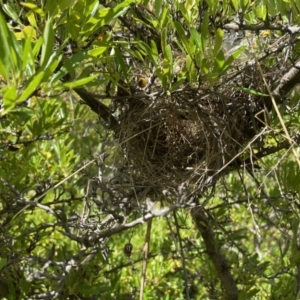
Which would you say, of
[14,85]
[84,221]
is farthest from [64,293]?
[14,85]

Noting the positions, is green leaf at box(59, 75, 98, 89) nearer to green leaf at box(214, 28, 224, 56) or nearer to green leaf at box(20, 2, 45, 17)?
green leaf at box(20, 2, 45, 17)

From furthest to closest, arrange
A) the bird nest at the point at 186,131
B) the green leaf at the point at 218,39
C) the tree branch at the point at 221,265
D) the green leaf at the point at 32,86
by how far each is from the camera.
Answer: the tree branch at the point at 221,265 < the bird nest at the point at 186,131 < the green leaf at the point at 218,39 < the green leaf at the point at 32,86

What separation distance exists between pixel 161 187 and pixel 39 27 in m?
0.48

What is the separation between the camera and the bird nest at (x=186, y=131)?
105 centimetres

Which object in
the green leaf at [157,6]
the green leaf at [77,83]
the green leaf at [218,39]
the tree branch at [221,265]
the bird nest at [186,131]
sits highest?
the green leaf at [77,83]

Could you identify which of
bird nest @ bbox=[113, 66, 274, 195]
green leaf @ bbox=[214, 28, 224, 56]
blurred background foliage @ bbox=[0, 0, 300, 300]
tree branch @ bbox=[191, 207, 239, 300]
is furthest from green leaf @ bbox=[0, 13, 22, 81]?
tree branch @ bbox=[191, 207, 239, 300]

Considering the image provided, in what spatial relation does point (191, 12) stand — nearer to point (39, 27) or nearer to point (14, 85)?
point (39, 27)

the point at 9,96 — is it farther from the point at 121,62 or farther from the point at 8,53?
the point at 121,62

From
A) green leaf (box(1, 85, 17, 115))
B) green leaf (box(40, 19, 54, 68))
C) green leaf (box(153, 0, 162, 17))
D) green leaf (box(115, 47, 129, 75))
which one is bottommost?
green leaf (box(115, 47, 129, 75))

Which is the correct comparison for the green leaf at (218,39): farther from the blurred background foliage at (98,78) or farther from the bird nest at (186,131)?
the bird nest at (186,131)

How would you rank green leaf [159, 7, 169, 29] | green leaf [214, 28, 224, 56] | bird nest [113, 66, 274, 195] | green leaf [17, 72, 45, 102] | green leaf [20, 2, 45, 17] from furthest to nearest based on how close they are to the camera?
1. bird nest [113, 66, 274, 195]
2. green leaf [159, 7, 169, 29]
3. green leaf [214, 28, 224, 56]
4. green leaf [20, 2, 45, 17]
5. green leaf [17, 72, 45, 102]

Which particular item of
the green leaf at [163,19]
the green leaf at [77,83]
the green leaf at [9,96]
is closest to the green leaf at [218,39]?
the green leaf at [163,19]

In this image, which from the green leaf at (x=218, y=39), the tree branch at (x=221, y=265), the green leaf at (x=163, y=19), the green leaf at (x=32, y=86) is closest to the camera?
the green leaf at (x=32, y=86)

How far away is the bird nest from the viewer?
3.43 ft
